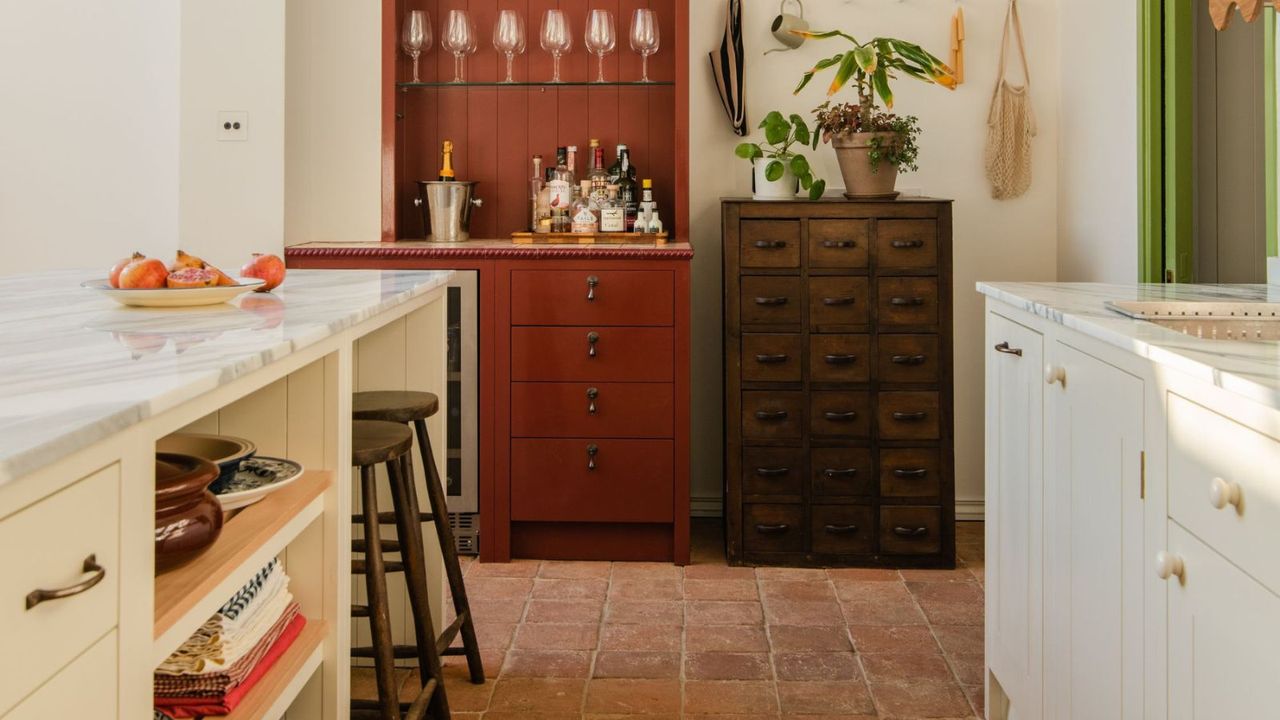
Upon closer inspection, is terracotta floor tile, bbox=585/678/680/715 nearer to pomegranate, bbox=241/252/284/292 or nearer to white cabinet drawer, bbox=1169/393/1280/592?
pomegranate, bbox=241/252/284/292

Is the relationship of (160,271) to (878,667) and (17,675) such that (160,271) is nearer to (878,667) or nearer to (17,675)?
(17,675)

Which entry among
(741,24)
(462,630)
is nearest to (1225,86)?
(741,24)

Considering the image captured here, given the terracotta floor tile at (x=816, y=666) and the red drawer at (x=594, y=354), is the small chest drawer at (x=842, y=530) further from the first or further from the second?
the terracotta floor tile at (x=816, y=666)

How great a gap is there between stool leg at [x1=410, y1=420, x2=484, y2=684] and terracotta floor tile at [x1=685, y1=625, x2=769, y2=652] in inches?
22.0

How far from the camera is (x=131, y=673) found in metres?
1.17

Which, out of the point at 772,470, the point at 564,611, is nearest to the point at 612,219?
the point at 772,470

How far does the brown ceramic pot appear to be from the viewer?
1.45m

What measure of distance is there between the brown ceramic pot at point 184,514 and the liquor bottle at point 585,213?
2638 mm

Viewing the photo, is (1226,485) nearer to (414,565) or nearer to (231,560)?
(231,560)

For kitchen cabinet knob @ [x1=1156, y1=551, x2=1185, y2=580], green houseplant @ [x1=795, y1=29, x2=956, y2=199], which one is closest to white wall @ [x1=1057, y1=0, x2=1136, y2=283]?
green houseplant @ [x1=795, y1=29, x2=956, y2=199]

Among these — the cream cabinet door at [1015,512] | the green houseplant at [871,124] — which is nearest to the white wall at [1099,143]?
the green houseplant at [871,124]

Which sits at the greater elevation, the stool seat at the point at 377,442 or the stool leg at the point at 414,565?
the stool seat at the point at 377,442

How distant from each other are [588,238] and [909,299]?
1.06 metres

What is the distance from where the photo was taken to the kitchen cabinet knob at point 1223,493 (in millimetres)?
1294
